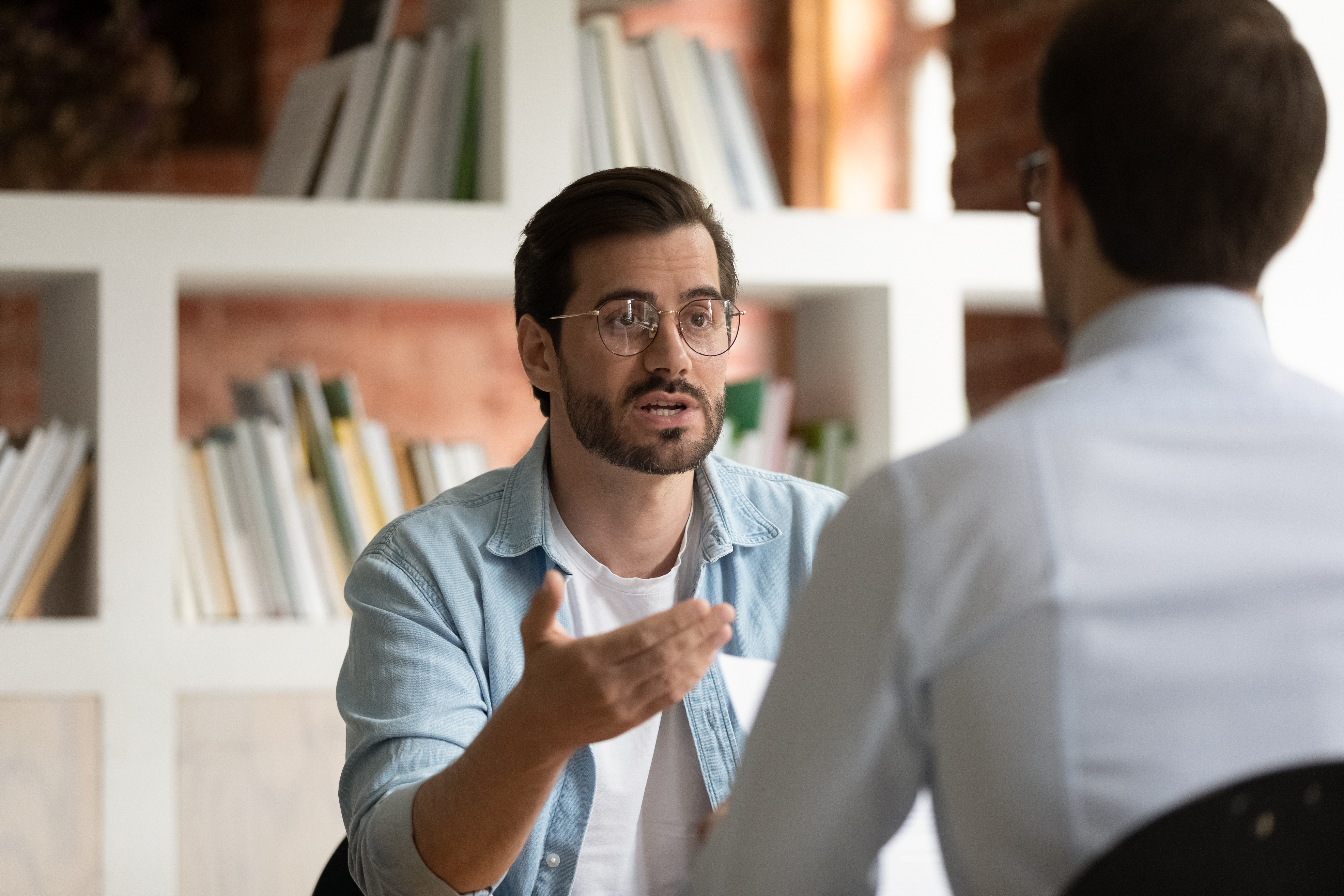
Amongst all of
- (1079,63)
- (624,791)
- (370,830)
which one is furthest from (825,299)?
(1079,63)

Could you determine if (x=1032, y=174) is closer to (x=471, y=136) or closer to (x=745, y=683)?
(x=745, y=683)

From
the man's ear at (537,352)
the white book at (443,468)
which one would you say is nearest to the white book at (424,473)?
the white book at (443,468)

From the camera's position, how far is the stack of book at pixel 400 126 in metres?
2.25

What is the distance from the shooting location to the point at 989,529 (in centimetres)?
69

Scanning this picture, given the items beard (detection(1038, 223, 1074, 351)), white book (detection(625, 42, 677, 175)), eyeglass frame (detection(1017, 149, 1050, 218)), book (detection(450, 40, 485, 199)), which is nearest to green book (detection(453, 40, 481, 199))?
book (detection(450, 40, 485, 199))

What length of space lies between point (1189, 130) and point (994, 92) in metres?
2.62

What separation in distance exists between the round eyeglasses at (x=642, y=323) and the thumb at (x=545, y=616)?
565mm

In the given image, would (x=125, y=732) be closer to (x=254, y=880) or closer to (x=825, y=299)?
(x=254, y=880)

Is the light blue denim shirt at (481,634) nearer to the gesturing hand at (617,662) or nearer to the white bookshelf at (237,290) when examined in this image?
the gesturing hand at (617,662)

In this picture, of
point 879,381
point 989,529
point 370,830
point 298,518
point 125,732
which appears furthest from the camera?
point 879,381

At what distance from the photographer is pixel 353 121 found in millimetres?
2256

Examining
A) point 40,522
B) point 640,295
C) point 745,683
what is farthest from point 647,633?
point 40,522

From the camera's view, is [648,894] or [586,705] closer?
[586,705]

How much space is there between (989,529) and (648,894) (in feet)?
2.73
